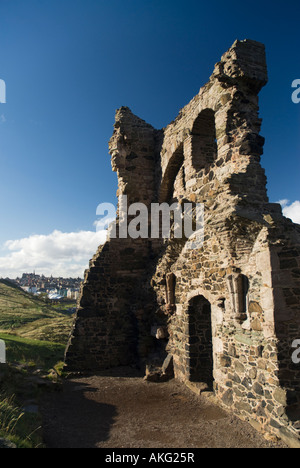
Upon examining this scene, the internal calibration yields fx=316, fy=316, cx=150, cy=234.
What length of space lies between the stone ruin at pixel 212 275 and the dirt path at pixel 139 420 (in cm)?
47

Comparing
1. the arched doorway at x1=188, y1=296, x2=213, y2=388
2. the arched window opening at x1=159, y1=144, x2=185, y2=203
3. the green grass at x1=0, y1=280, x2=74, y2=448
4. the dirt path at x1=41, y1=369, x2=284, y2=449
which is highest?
the arched window opening at x1=159, y1=144, x2=185, y2=203

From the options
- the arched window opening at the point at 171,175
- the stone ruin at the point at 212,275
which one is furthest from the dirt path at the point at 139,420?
the arched window opening at the point at 171,175

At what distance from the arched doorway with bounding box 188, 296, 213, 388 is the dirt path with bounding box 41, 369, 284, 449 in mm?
612

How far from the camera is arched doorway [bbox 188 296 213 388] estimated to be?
28.1ft

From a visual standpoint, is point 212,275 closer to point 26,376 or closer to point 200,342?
point 200,342

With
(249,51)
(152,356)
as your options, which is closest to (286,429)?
(152,356)

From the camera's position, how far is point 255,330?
6199 mm

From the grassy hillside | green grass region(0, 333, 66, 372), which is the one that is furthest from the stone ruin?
the grassy hillside

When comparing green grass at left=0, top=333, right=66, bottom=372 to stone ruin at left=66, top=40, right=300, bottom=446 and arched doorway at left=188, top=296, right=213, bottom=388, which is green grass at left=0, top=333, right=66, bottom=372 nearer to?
stone ruin at left=66, top=40, right=300, bottom=446

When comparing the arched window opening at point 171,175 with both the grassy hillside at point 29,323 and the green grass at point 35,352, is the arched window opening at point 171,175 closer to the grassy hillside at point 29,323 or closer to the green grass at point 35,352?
the green grass at point 35,352

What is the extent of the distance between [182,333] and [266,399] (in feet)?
11.6

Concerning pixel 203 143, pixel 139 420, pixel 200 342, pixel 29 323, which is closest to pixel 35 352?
pixel 200 342

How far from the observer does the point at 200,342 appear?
873 centimetres
